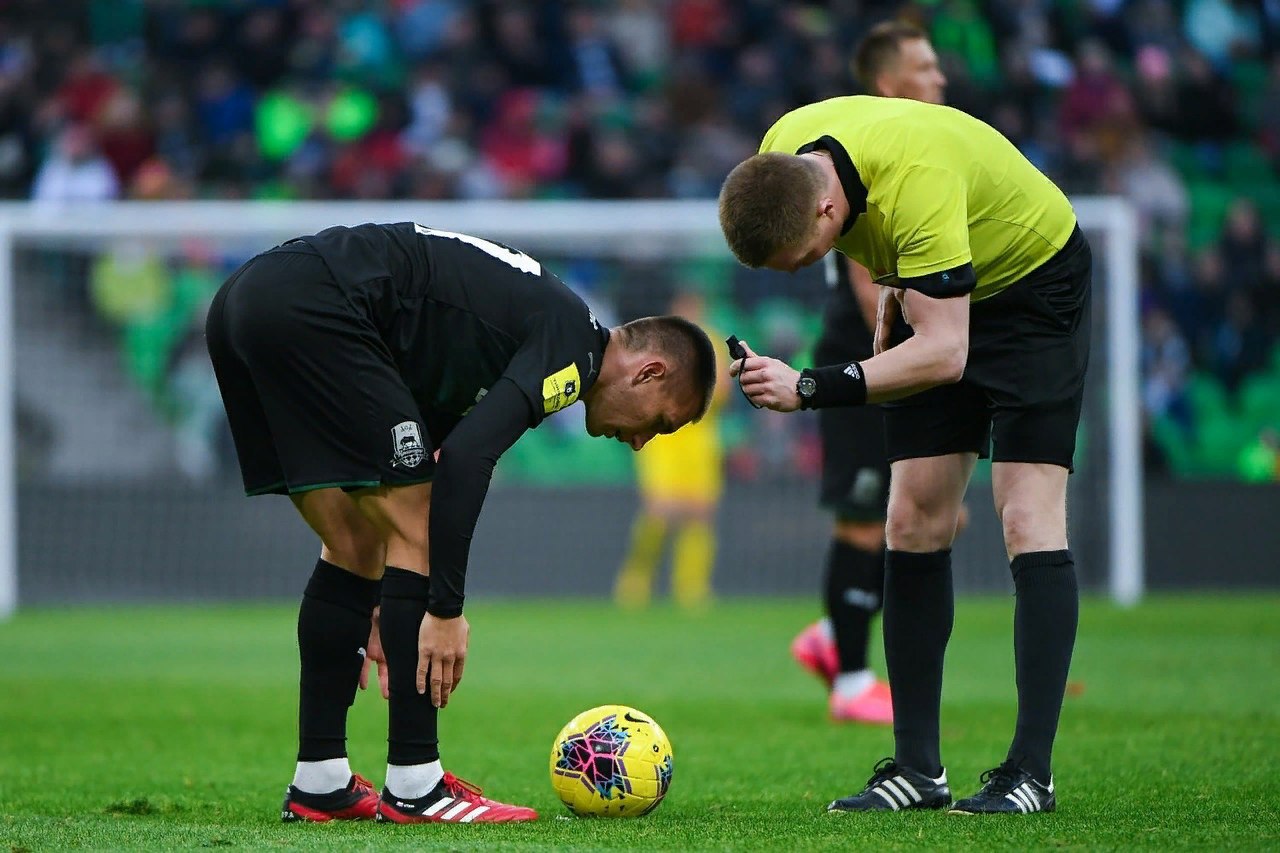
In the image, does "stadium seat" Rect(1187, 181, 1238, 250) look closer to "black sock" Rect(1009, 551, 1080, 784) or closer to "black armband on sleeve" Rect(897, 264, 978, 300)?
"black sock" Rect(1009, 551, 1080, 784)

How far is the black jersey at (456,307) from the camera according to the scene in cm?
441

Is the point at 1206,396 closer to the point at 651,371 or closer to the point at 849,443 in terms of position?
the point at 849,443

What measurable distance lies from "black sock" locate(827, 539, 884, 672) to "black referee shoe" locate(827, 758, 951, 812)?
7.68 ft

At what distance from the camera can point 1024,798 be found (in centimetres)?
434

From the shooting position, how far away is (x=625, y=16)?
18.6m

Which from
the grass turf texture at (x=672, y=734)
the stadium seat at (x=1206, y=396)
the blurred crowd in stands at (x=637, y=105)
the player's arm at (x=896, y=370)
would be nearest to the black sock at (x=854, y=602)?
the grass turf texture at (x=672, y=734)

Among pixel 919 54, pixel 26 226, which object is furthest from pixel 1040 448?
pixel 26 226

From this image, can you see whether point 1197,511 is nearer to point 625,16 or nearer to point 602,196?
point 602,196

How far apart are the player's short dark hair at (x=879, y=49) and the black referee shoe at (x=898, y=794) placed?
315 centimetres

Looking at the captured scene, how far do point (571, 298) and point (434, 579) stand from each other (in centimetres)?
84

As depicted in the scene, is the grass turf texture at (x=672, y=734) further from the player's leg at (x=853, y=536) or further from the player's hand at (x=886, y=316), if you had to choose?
the player's hand at (x=886, y=316)

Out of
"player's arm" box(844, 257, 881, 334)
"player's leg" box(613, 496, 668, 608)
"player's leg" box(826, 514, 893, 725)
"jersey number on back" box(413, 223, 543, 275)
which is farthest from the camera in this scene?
"player's leg" box(613, 496, 668, 608)

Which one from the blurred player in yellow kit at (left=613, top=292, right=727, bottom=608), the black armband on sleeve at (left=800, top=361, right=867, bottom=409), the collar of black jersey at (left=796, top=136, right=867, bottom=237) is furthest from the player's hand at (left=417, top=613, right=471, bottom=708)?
the blurred player in yellow kit at (left=613, top=292, right=727, bottom=608)

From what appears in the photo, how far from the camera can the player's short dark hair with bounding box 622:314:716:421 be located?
14.8 feet
